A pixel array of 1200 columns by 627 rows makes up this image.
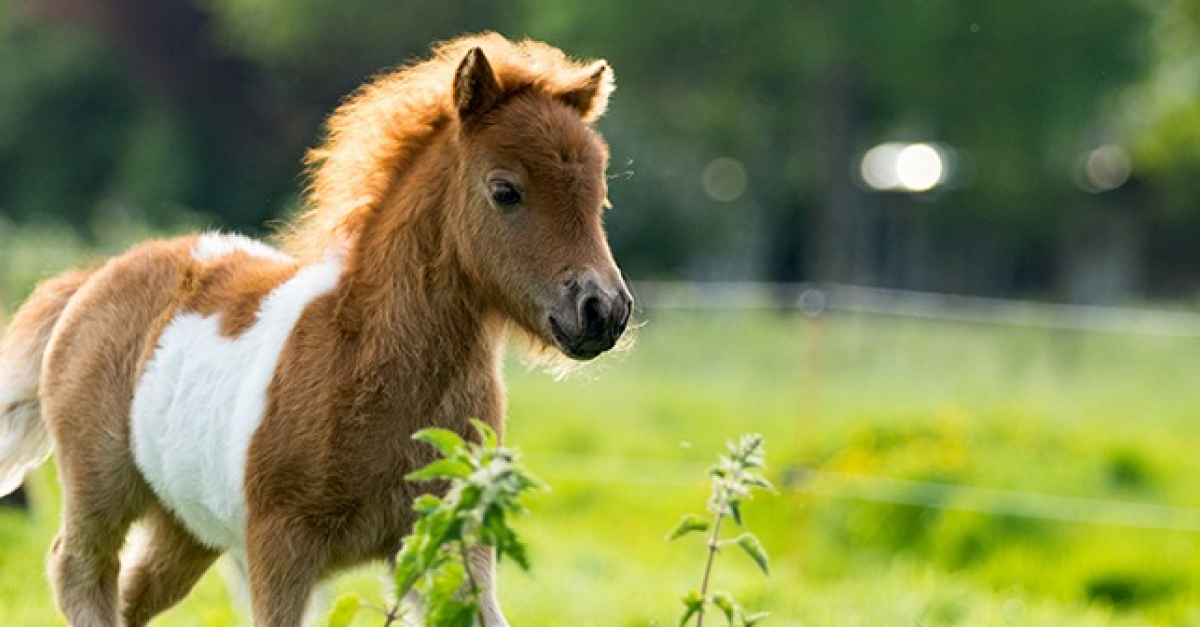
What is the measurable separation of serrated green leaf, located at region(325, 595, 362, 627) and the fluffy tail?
259 centimetres

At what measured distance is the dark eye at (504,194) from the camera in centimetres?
462

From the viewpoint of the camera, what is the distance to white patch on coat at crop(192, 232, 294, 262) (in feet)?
18.4

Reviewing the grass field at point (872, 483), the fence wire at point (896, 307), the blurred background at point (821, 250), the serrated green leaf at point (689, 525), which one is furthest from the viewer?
the fence wire at point (896, 307)

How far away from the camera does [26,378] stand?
19.8ft

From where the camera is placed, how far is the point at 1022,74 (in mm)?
34062

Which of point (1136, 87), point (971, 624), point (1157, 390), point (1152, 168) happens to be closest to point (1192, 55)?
point (1152, 168)

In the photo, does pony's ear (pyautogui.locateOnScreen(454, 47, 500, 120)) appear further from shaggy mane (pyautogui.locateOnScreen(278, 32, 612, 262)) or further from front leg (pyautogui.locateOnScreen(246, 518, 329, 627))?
front leg (pyautogui.locateOnScreen(246, 518, 329, 627))

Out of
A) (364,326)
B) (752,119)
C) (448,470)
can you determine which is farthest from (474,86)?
(752,119)

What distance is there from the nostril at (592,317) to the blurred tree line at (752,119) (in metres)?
25.2

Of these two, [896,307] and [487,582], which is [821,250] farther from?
[487,582]

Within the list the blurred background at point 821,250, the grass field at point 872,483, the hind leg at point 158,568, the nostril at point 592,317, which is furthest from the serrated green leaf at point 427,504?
the blurred background at point 821,250

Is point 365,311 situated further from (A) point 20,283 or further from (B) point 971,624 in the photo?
(A) point 20,283

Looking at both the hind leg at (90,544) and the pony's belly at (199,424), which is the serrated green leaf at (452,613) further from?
the hind leg at (90,544)

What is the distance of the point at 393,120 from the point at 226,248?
35.6 inches
